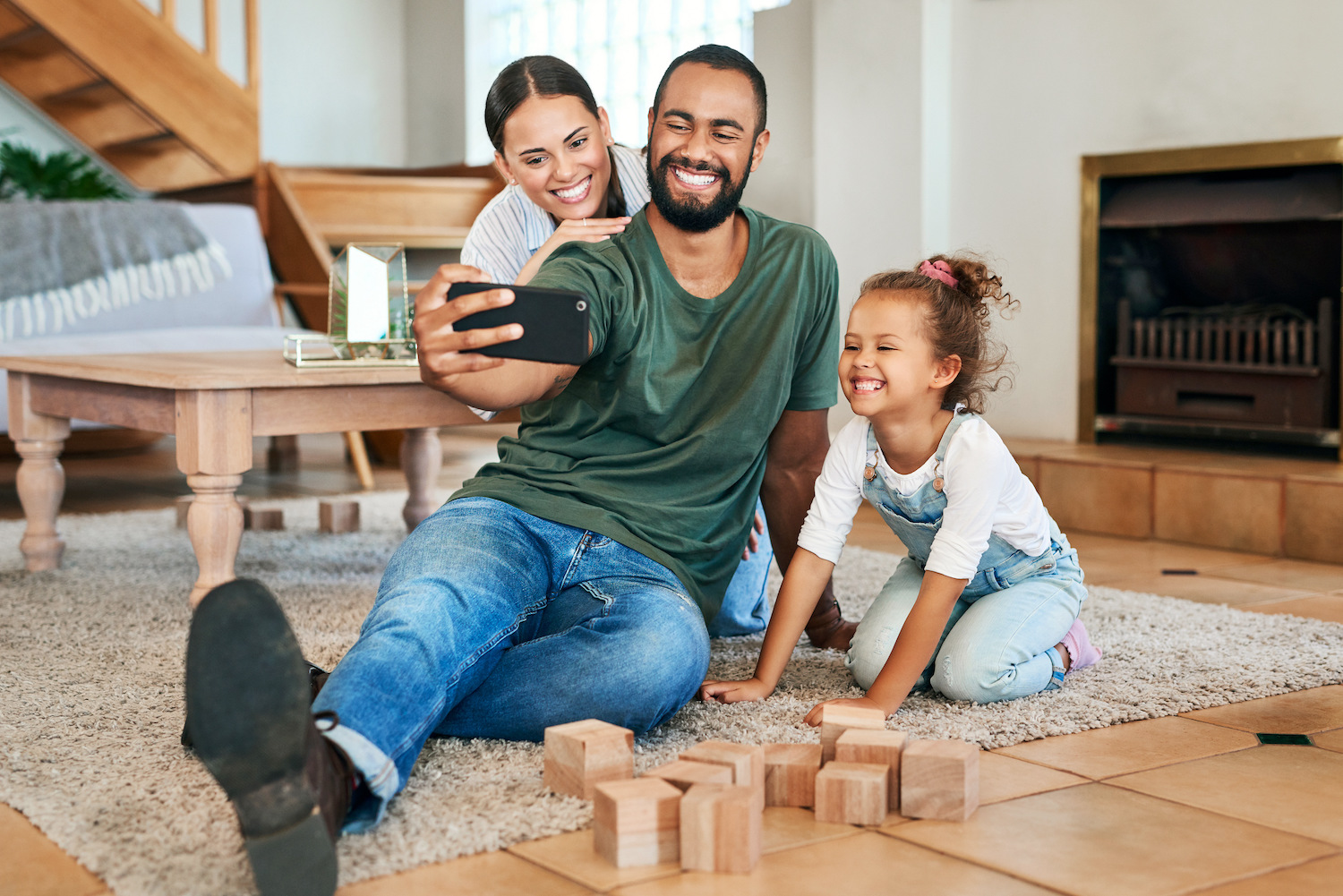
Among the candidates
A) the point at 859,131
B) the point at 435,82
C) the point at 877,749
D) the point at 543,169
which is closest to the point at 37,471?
the point at 543,169

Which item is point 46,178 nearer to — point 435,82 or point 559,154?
point 435,82

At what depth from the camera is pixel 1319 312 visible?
10.1ft

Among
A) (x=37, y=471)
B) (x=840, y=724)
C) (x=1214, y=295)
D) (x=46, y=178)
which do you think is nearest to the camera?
(x=840, y=724)

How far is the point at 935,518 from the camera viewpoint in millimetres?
1632

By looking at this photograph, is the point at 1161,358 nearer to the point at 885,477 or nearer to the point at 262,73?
the point at 885,477

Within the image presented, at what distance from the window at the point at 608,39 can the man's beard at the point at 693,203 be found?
12.0 feet

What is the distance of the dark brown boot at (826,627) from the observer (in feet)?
6.43

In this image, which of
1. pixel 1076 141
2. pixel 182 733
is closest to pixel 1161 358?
pixel 1076 141

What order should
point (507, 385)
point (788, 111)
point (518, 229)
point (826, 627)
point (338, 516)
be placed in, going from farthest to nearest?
1. point (788, 111)
2. point (338, 516)
3. point (518, 229)
4. point (826, 627)
5. point (507, 385)

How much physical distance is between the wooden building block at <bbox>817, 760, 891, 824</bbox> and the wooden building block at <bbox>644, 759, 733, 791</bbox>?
0.10m

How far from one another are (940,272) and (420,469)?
164cm

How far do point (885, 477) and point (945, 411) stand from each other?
113 millimetres

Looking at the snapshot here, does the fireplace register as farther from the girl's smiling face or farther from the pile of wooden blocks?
the pile of wooden blocks

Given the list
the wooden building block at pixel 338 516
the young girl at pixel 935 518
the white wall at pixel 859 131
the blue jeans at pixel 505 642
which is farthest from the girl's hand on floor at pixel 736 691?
the white wall at pixel 859 131
